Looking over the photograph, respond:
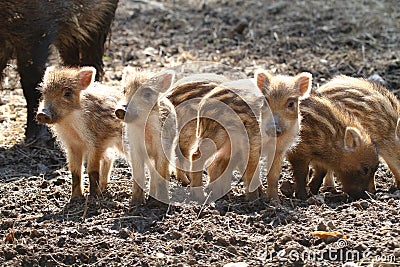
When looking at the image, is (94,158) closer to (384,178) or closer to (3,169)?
(3,169)

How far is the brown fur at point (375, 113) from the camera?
6.13m

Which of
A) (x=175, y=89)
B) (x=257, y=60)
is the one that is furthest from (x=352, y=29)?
(x=175, y=89)

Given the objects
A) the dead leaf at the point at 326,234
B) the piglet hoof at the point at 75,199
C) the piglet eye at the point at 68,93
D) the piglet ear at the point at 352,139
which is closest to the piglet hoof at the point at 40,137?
the piglet hoof at the point at 75,199

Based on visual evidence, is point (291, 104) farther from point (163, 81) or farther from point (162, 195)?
point (162, 195)

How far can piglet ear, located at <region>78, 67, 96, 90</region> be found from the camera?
17.6ft

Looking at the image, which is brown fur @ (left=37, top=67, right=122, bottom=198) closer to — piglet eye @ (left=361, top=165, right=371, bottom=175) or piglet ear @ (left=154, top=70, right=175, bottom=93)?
piglet ear @ (left=154, top=70, right=175, bottom=93)

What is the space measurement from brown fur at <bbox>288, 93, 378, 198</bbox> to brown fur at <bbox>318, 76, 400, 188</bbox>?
0.38 meters

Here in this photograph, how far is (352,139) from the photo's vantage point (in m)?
5.70

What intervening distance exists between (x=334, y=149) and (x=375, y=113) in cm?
62

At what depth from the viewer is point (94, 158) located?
5.36m

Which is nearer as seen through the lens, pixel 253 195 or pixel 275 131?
pixel 275 131

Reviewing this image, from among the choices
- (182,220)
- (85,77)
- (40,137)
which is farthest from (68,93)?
(40,137)

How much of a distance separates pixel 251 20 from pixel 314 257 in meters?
6.50

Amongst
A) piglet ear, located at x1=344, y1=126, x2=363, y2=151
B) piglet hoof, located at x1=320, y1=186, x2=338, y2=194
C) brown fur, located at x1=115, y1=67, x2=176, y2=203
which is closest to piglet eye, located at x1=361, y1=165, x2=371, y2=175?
piglet ear, located at x1=344, y1=126, x2=363, y2=151
